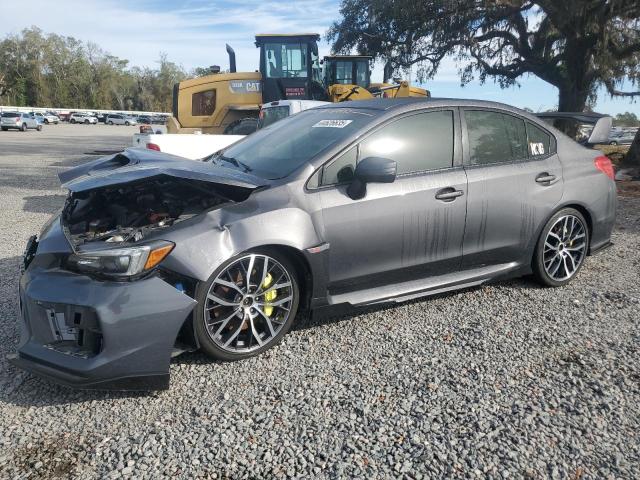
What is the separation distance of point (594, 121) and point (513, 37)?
2055 cm

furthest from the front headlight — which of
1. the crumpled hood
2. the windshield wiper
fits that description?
the windshield wiper

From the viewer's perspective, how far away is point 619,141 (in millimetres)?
31250

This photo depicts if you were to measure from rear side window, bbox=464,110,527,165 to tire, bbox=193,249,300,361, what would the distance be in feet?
5.93

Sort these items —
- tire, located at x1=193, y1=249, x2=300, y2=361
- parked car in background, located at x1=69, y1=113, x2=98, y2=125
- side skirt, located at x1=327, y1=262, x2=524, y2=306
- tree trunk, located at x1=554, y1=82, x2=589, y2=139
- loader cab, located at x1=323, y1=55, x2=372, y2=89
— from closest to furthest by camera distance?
tire, located at x1=193, y1=249, x2=300, y2=361 → side skirt, located at x1=327, y1=262, x2=524, y2=306 → loader cab, located at x1=323, y1=55, x2=372, y2=89 → tree trunk, located at x1=554, y1=82, x2=589, y2=139 → parked car in background, located at x1=69, y1=113, x2=98, y2=125

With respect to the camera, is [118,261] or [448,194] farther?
[448,194]

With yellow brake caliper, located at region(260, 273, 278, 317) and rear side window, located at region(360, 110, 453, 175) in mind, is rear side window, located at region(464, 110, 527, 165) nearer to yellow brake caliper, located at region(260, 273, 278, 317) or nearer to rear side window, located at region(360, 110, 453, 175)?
rear side window, located at region(360, 110, 453, 175)

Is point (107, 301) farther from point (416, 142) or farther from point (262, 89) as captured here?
point (262, 89)

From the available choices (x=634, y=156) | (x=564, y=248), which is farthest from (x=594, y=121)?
(x=634, y=156)

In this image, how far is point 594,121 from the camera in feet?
15.9

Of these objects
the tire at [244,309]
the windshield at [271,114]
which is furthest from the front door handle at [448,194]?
the windshield at [271,114]

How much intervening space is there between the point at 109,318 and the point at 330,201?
1532mm

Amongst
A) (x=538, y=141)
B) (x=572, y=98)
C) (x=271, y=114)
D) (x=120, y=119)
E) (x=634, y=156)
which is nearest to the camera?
(x=538, y=141)

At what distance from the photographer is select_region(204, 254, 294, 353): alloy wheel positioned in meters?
3.06

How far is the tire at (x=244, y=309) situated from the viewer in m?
3.02
